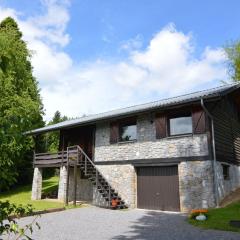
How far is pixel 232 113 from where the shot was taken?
19.2 meters

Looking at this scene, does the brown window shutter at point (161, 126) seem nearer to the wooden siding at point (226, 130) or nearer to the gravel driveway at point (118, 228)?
the wooden siding at point (226, 130)

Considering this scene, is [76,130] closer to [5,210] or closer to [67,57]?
A: [67,57]

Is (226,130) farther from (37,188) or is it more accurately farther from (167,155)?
(37,188)

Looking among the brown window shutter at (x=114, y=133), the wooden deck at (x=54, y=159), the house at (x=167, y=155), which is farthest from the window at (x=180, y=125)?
the wooden deck at (x=54, y=159)

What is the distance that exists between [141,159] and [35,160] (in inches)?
368

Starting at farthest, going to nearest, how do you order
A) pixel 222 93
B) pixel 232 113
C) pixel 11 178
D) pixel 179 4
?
pixel 232 113 < pixel 222 93 < pixel 179 4 < pixel 11 178

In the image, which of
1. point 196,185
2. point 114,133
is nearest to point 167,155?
point 196,185

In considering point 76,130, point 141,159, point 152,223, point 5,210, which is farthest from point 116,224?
point 76,130

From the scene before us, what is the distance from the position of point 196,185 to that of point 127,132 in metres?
5.46

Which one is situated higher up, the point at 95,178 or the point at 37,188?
the point at 95,178

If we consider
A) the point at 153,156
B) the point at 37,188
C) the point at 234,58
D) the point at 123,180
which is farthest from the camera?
the point at 234,58

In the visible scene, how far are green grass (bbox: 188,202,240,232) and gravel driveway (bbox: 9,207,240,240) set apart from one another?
46cm

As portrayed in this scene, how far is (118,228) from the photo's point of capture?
1041 centimetres

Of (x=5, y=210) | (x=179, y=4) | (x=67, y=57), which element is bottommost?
(x=5, y=210)
